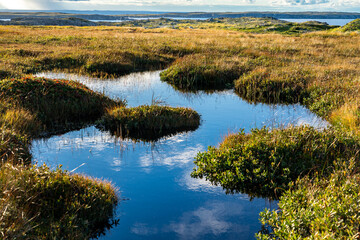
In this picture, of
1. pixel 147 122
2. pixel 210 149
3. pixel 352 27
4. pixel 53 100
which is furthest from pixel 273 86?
pixel 352 27

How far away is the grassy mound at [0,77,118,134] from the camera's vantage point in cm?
1109

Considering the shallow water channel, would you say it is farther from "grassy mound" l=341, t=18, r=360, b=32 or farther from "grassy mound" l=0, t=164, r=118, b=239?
"grassy mound" l=341, t=18, r=360, b=32

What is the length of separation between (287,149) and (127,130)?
17.3ft

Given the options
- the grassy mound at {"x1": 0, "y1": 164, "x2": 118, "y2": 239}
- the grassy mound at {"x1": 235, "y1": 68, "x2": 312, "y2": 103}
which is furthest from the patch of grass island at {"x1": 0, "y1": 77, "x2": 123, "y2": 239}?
the grassy mound at {"x1": 235, "y1": 68, "x2": 312, "y2": 103}

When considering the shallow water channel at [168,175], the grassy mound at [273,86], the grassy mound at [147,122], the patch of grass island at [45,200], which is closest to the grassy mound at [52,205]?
the patch of grass island at [45,200]

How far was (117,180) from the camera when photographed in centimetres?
757

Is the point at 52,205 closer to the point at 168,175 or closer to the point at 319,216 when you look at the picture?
the point at 168,175

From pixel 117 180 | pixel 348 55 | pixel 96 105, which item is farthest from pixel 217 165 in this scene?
pixel 348 55

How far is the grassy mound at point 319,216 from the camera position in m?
4.63

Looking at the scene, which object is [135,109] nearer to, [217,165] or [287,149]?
[217,165]

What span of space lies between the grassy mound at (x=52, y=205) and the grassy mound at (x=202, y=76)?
40.9 ft

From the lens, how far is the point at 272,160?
7.62 metres

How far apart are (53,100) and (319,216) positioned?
9827 millimetres

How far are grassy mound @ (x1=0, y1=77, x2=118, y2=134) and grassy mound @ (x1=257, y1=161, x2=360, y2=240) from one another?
325 inches
